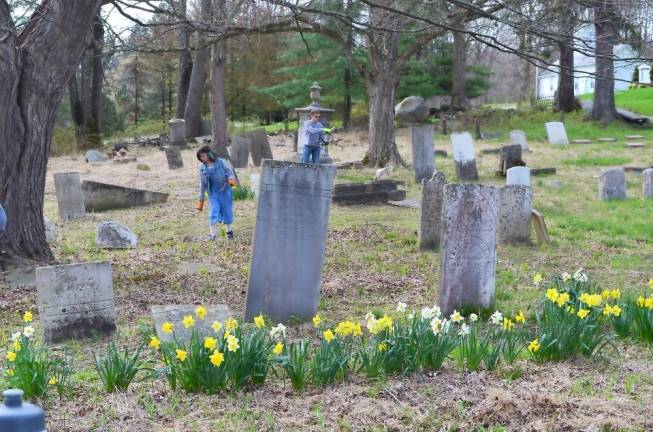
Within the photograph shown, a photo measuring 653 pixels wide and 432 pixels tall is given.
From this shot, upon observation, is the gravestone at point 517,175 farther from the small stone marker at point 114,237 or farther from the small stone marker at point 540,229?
the small stone marker at point 114,237

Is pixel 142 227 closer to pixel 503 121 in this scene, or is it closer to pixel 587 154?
pixel 587 154

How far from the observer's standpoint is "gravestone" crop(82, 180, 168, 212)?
16.2 m

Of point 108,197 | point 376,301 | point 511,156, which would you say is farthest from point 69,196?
point 511,156

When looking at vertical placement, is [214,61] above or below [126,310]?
above

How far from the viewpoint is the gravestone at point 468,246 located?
7309 mm

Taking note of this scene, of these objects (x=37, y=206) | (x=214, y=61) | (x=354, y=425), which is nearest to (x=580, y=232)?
(x=37, y=206)

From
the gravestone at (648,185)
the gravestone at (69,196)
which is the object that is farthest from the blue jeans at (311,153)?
the gravestone at (648,185)

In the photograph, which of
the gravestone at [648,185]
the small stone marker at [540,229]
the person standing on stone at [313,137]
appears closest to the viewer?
the small stone marker at [540,229]

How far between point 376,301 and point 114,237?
16.0 ft

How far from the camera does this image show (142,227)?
44.8 feet

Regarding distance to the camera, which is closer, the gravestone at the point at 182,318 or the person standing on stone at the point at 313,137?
the gravestone at the point at 182,318

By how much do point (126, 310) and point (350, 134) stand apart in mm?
27109

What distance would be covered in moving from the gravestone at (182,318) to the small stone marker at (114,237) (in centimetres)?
491

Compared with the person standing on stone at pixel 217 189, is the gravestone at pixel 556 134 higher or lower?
higher
